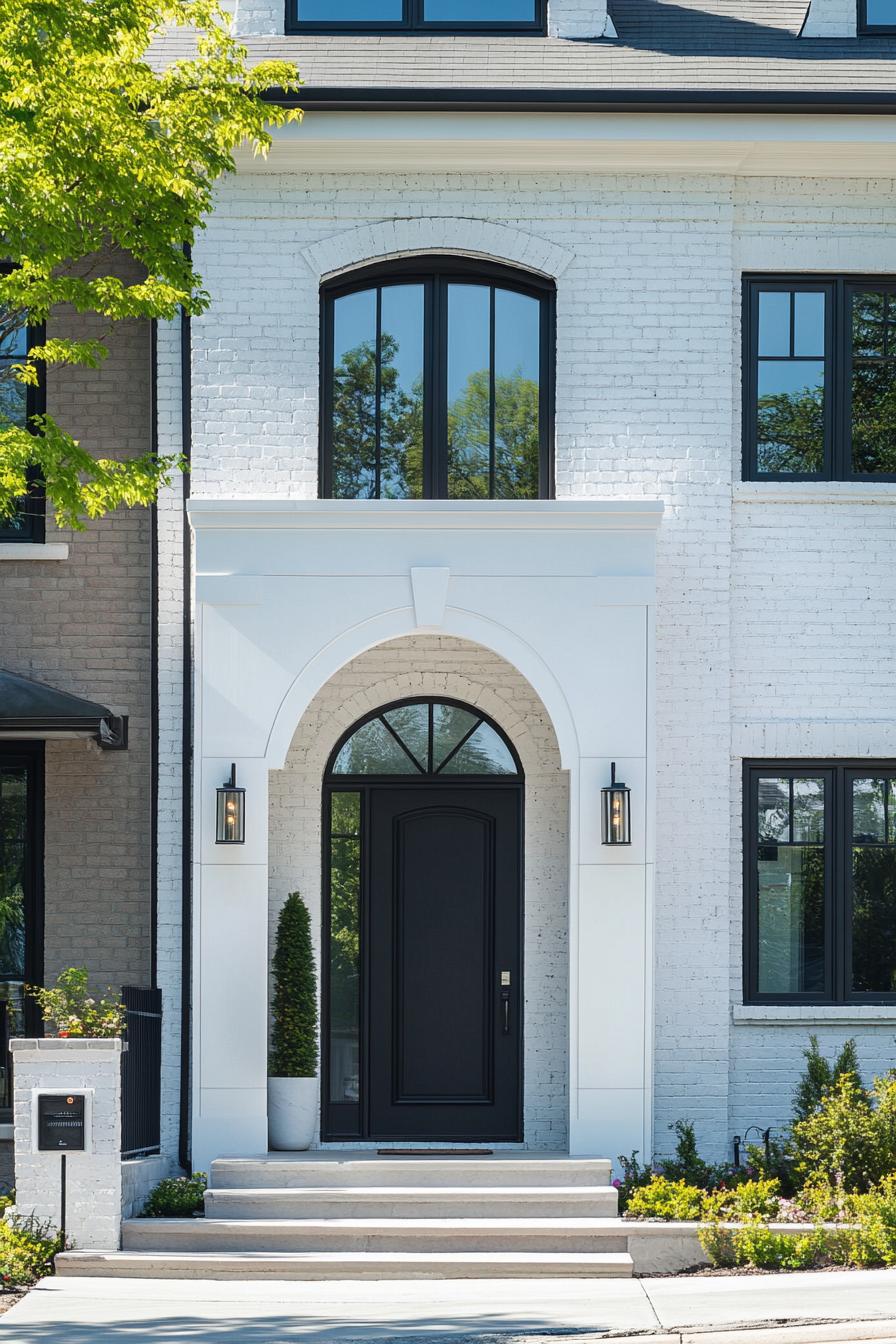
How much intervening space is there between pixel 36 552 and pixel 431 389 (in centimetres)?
327

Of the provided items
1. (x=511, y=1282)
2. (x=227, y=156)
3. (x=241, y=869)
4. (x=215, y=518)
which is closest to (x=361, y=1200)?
(x=511, y=1282)

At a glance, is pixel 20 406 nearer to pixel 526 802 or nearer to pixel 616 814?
pixel 526 802

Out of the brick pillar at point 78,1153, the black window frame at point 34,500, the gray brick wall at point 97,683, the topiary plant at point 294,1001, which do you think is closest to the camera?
the brick pillar at point 78,1153

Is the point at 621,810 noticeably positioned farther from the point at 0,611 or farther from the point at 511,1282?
the point at 0,611

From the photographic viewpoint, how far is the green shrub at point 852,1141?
1068 cm

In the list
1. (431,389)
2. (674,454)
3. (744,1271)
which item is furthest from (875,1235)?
(431,389)

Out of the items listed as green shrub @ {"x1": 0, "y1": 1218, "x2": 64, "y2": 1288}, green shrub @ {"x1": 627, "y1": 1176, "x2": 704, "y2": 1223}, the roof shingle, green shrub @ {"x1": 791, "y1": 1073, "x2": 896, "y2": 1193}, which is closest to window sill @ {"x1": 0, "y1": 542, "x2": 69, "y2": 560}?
the roof shingle

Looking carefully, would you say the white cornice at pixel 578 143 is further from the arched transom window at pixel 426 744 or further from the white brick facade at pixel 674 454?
the arched transom window at pixel 426 744

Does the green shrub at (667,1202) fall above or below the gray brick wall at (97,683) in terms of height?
below

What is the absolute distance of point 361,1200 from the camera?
10.7 m

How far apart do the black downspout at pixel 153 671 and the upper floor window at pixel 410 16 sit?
2902 mm

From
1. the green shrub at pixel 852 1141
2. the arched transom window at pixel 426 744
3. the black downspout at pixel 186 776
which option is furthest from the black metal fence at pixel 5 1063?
the green shrub at pixel 852 1141

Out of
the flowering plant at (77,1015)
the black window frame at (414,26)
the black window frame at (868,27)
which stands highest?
the black window frame at (868,27)

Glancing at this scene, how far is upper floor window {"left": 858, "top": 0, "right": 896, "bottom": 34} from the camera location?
13.3 metres
